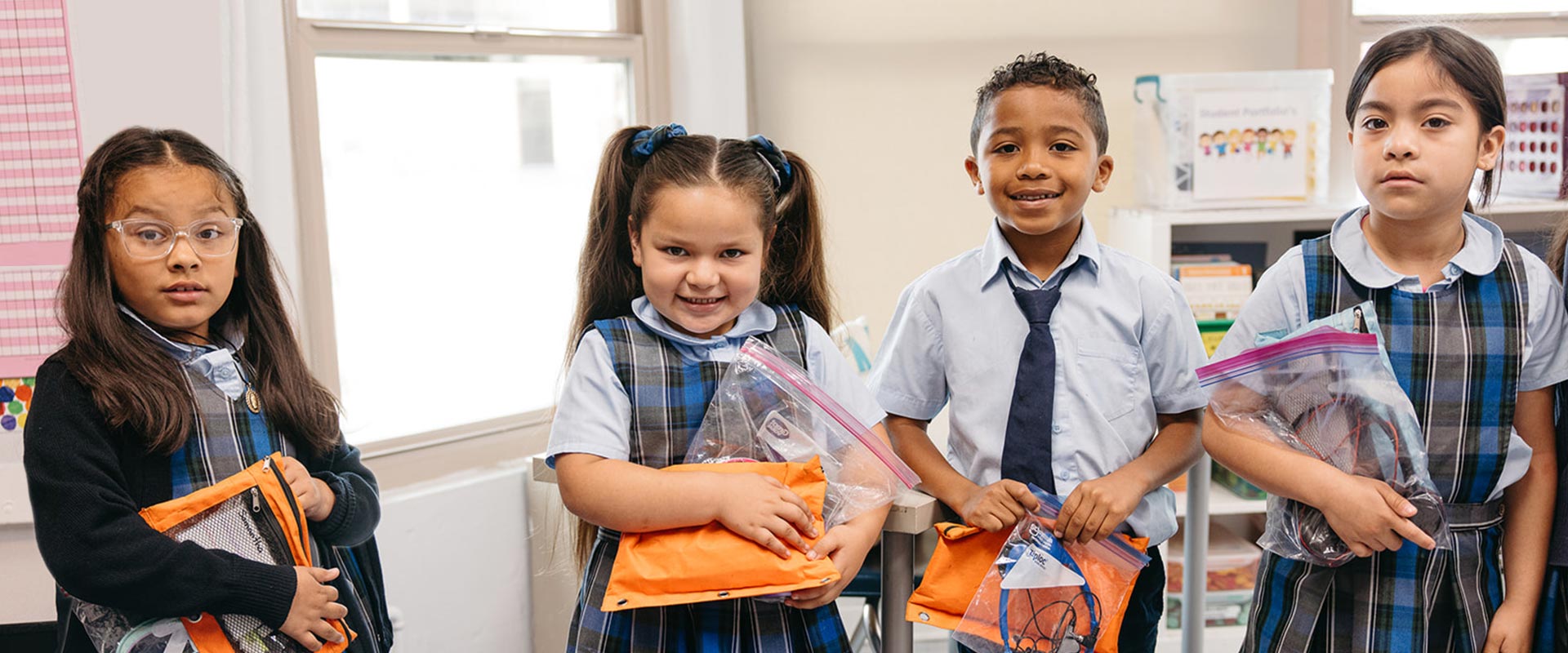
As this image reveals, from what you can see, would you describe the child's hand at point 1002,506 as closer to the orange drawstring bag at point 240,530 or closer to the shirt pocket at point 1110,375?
the shirt pocket at point 1110,375

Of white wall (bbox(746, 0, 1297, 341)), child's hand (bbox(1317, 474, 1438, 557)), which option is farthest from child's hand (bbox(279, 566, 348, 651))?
white wall (bbox(746, 0, 1297, 341))

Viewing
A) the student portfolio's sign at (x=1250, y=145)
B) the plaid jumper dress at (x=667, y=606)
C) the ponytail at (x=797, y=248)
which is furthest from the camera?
the student portfolio's sign at (x=1250, y=145)

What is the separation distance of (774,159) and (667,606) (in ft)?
2.09

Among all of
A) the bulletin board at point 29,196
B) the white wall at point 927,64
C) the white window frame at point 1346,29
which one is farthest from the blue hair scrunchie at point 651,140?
the white window frame at point 1346,29

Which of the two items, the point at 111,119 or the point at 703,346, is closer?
the point at 703,346

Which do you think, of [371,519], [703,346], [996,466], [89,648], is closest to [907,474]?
[996,466]

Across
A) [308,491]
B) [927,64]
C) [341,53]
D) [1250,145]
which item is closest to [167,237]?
[308,491]

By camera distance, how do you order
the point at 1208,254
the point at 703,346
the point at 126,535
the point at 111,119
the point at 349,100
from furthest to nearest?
the point at 1208,254
the point at 349,100
the point at 111,119
the point at 703,346
the point at 126,535

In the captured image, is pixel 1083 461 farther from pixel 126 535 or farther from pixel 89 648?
pixel 89 648

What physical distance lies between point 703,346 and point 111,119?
130 cm

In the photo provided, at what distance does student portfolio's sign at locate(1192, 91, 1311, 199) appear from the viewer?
292 centimetres

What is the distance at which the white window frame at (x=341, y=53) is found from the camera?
2.48m

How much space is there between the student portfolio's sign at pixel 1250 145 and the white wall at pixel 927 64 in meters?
0.43

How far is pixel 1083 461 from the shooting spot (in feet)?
5.43
